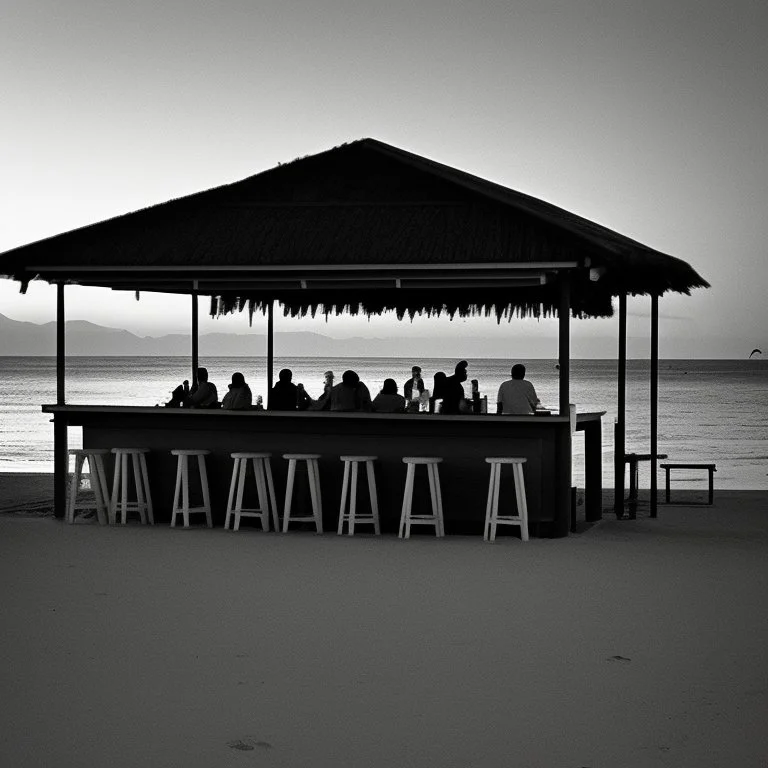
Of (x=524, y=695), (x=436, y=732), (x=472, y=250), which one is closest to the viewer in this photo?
(x=436, y=732)

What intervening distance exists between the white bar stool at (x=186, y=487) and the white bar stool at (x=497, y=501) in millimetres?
2573

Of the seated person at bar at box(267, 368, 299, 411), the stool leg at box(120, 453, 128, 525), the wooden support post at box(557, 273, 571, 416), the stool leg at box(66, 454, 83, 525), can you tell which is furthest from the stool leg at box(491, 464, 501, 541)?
the stool leg at box(66, 454, 83, 525)

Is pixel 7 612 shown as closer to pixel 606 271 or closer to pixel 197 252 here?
pixel 197 252

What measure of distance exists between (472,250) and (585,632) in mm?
4573

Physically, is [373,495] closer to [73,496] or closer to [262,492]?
[262,492]

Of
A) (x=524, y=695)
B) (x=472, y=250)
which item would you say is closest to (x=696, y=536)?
(x=472, y=250)

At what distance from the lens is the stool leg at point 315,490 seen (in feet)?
36.4

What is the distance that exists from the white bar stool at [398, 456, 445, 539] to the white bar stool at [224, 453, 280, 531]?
1208mm

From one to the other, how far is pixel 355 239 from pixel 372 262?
1.43ft

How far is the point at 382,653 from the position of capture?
257 inches

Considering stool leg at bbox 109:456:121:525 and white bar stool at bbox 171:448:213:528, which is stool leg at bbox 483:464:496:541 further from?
stool leg at bbox 109:456:121:525

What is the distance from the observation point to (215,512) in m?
12.0

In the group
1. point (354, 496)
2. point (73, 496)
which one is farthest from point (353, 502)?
point (73, 496)

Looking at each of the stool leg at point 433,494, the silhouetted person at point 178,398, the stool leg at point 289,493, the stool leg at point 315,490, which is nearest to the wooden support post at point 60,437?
the silhouetted person at point 178,398
